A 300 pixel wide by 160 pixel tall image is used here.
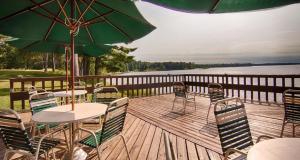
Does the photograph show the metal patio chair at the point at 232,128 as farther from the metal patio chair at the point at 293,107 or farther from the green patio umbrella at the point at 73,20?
the green patio umbrella at the point at 73,20

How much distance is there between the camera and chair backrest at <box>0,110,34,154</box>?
77.6 inches

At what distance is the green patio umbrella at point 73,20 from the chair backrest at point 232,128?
2.13 meters

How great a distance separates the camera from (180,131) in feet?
13.4

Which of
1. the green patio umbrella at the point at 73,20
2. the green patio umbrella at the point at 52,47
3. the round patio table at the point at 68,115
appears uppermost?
the green patio umbrella at the point at 73,20

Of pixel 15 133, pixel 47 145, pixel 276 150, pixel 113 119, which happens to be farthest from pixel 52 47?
pixel 276 150

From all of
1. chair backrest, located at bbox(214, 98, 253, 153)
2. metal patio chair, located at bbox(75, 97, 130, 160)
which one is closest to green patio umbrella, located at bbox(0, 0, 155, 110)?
metal patio chair, located at bbox(75, 97, 130, 160)

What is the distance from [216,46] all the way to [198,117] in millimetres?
16270

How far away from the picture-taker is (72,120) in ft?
7.29

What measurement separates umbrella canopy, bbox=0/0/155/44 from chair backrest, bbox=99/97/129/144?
1.34 m

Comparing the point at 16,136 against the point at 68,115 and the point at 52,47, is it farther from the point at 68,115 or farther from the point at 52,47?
the point at 52,47

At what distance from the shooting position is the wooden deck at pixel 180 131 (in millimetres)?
3089

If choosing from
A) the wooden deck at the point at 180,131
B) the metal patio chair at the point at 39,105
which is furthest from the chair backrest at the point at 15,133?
the wooden deck at the point at 180,131

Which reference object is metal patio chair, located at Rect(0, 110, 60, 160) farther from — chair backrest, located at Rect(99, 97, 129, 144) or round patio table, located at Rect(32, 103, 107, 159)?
chair backrest, located at Rect(99, 97, 129, 144)

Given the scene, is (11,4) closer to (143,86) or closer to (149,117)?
(149,117)
